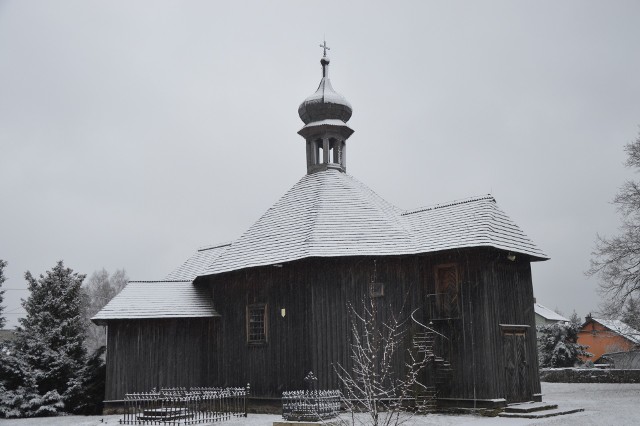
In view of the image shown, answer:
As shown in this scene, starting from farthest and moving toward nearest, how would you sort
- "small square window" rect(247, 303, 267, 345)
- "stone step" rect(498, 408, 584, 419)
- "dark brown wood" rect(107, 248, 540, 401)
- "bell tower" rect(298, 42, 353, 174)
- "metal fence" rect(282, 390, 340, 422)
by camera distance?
1. "bell tower" rect(298, 42, 353, 174)
2. "small square window" rect(247, 303, 267, 345)
3. "dark brown wood" rect(107, 248, 540, 401)
4. "stone step" rect(498, 408, 584, 419)
5. "metal fence" rect(282, 390, 340, 422)

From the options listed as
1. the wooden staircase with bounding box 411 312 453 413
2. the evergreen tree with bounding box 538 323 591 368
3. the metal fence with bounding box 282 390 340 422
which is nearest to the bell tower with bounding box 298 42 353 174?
the wooden staircase with bounding box 411 312 453 413

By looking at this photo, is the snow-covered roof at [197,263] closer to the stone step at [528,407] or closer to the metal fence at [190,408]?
the metal fence at [190,408]

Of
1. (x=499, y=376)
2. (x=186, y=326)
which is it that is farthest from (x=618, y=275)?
(x=186, y=326)

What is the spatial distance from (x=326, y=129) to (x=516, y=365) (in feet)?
35.3

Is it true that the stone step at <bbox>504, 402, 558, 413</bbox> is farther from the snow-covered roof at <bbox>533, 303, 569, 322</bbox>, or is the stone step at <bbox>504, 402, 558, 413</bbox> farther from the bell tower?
the snow-covered roof at <bbox>533, 303, 569, 322</bbox>

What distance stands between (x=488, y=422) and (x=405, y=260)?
534cm

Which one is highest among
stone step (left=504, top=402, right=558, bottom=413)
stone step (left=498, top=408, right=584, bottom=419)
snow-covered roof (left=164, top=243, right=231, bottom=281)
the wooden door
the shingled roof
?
snow-covered roof (left=164, top=243, right=231, bottom=281)

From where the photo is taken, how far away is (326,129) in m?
24.0

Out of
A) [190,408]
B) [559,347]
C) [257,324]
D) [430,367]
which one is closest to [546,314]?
[559,347]

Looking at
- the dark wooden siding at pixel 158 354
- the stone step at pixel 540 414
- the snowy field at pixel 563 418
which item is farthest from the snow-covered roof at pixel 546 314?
the dark wooden siding at pixel 158 354

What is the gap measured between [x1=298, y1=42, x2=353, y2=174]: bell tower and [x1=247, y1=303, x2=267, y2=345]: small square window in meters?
6.08

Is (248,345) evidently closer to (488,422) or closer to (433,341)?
(433,341)

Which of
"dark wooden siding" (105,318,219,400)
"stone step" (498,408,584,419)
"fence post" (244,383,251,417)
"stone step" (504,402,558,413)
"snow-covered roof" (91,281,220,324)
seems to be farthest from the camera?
"snow-covered roof" (91,281,220,324)

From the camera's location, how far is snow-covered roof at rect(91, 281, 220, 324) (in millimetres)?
21547
